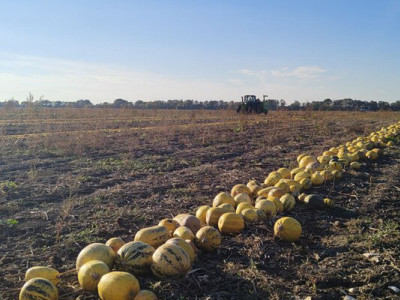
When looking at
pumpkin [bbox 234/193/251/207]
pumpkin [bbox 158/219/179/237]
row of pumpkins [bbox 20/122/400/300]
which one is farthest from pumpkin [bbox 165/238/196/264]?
pumpkin [bbox 234/193/251/207]

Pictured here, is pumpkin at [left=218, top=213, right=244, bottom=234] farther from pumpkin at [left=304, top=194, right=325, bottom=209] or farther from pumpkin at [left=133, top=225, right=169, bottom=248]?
pumpkin at [left=304, top=194, right=325, bottom=209]

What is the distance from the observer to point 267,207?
4652 mm

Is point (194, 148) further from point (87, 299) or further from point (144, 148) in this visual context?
point (87, 299)

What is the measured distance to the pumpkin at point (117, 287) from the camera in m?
2.71

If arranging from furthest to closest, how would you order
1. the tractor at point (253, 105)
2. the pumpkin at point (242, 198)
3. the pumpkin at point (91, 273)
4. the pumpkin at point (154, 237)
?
the tractor at point (253, 105)
the pumpkin at point (242, 198)
the pumpkin at point (154, 237)
the pumpkin at point (91, 273)

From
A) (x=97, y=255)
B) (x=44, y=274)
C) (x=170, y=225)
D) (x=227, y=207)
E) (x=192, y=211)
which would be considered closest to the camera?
(x=44, y=274)

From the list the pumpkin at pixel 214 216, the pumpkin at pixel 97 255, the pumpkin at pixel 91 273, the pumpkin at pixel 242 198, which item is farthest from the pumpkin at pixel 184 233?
the pumpkin at pixel 242 198

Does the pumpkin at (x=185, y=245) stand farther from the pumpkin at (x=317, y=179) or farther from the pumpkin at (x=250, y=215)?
the pumpkin at (x=317, y=179)

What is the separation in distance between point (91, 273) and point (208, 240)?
1.27 meters

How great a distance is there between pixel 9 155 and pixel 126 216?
27.7 feet

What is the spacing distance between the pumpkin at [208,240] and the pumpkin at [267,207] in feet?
3.66

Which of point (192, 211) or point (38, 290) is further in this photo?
point (192, 211)

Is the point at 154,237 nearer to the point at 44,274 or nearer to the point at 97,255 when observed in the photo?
the point at 97,255

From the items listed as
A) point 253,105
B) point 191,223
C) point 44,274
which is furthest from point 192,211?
point 253,105
